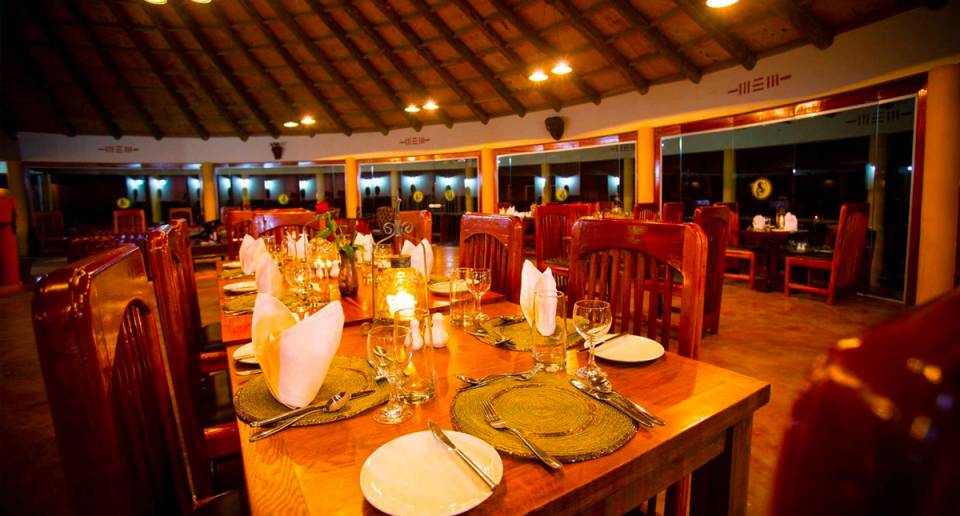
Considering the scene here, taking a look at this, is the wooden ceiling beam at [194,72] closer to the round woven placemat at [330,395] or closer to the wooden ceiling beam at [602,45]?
the wooden ceiling beam at [602,45]

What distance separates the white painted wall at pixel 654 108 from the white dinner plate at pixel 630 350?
5372 millimetres

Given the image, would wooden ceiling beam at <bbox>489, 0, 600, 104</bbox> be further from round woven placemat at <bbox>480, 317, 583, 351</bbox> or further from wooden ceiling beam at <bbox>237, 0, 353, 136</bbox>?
round woven placemat at <bbox>480, 317, 583, 351</bbox>

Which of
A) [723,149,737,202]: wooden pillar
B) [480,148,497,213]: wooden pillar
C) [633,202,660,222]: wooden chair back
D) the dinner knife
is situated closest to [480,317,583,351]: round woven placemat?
the dinner knife

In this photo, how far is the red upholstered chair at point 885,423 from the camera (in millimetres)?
187

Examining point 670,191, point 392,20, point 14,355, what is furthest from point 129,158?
point 670,191

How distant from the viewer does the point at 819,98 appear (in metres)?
5.62

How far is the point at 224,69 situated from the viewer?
9.73 meters

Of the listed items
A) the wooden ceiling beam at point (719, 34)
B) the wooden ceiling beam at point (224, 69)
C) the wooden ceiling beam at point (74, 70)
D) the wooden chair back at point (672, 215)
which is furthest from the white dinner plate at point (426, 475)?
the wooden ceiling beam at point (74, 70)

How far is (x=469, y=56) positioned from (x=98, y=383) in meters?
8.60

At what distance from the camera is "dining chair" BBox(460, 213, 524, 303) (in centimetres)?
218

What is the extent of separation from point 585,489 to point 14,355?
213 inches

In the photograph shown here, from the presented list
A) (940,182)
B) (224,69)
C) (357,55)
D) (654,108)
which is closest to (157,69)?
(224,69)

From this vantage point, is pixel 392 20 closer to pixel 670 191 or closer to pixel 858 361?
pixel 670 191

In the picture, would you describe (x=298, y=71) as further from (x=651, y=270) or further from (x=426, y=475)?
(x=426, y=475)
